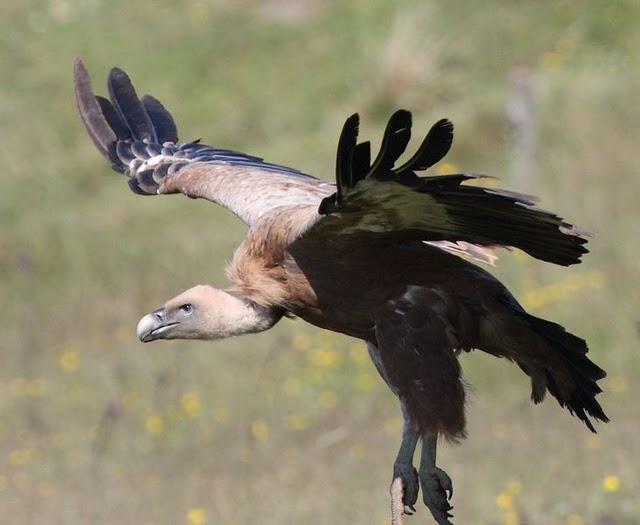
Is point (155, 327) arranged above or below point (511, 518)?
above

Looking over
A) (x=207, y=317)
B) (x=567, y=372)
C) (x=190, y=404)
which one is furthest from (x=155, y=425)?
(x=567, y=372)

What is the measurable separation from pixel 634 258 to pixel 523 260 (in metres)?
0.83

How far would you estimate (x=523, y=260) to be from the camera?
36.5 feet

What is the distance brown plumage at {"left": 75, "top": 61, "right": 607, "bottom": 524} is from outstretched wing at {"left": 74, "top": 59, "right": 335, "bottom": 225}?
42 cm

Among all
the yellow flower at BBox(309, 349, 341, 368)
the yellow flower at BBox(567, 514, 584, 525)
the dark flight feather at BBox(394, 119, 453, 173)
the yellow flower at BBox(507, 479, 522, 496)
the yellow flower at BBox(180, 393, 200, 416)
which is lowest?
the yellow flower at BBox(567, 514, 584, 525)

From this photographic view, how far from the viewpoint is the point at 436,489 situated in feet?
19.0

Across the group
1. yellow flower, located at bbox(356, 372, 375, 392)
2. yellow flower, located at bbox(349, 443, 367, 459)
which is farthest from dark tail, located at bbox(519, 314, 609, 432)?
yellow flower, located at bbox(356, 372, 375, 392)

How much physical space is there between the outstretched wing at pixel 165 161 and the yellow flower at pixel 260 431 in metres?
2.09

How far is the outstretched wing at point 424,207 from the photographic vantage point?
185 inches

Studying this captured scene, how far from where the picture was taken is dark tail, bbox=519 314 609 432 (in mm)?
5871

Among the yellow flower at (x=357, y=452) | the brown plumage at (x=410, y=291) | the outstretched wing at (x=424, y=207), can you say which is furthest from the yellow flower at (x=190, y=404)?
the outstretched wing at (x=424, y=207)

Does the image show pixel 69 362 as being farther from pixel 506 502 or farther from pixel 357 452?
pixel 506 502

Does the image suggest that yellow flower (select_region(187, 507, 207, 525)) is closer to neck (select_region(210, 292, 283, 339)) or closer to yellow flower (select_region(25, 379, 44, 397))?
neck (select_region(210, 292, 283, 339))

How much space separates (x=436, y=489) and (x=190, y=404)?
15.0 feet
